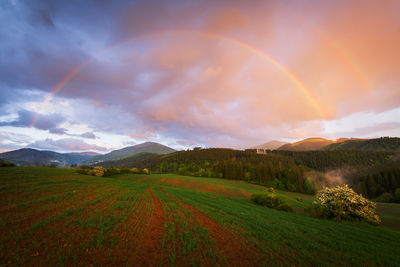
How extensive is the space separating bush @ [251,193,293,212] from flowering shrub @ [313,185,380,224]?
4.87m

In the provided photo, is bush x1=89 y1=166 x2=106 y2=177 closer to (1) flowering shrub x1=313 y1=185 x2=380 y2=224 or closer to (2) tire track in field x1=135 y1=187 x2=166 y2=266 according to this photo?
(2) tire track in field x1=135 y1=187 x2=166 y2=266

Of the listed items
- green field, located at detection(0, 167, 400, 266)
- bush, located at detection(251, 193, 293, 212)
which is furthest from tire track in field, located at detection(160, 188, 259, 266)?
bush, located at detection(251, 193, 293, 212)

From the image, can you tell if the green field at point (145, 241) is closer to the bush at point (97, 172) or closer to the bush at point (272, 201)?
the bush at point (272, 201)

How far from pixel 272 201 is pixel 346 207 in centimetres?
1089

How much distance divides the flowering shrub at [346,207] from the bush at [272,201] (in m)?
4.87

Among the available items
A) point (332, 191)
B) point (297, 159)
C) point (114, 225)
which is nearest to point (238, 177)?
point (332, 191)

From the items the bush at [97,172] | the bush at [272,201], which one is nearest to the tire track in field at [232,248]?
the bush at [272,201]

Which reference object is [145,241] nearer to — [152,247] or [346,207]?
[152,247]

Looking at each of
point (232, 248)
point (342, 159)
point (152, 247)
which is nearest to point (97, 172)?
point (152, 247)

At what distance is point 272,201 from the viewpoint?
29.4 metres

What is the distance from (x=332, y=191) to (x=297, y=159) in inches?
8151

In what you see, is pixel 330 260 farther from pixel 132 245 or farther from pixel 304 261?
pixel 132 245

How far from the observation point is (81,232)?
8.29 m

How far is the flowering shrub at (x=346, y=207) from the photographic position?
2067 centimetres
